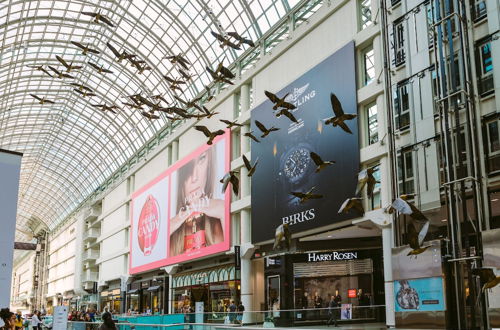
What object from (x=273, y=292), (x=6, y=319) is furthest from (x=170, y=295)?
(x=6, y=319)

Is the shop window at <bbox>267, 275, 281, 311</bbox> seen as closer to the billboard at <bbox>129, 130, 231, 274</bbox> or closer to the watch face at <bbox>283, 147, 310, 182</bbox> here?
the billboard at <bbox>129, 130, 231, 274</bbox>

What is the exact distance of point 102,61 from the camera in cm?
6222

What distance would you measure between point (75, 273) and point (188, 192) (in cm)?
4988

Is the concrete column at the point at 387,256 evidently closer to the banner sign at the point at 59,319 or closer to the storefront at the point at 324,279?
A: the storefront at the point at 324,279

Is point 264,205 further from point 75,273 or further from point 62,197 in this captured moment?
point 62,197

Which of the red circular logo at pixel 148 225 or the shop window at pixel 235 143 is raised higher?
the shop window at pixel 235 143

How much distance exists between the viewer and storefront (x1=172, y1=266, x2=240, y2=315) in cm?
3934

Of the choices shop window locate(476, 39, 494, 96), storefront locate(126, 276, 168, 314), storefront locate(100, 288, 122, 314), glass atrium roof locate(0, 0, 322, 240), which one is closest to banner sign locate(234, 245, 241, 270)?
glass atrium roof locate(0, 0, 322, 240)

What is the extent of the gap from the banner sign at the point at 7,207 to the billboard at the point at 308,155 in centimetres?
1708

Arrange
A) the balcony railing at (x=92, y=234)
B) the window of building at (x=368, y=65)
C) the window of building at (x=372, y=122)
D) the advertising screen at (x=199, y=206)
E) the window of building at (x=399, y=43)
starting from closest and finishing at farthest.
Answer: the window of building at (x=399, y=43) → the window of building at (x=372, y=122) → the window of building at (x=368, y=65) → the advertising screen at (x=199, y=206) → the balcony railing at (x=92, y=234)

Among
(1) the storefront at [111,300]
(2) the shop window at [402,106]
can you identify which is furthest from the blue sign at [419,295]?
(1) the storefront at [111,300]

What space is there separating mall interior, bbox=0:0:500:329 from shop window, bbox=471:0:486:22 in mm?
52

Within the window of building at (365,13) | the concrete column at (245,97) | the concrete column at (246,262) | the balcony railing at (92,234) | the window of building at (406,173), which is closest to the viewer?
the window of building at (406,173)

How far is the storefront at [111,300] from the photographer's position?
67.1m
